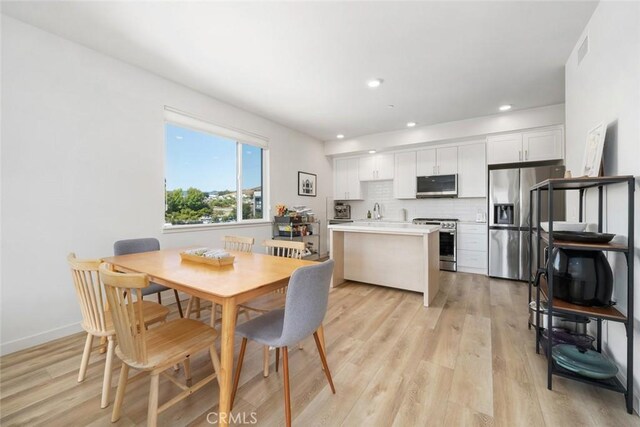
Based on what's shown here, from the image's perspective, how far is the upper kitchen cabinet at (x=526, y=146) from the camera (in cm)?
392

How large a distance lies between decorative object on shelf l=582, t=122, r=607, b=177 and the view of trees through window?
152 inches

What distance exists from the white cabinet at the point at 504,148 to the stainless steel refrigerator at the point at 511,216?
282 mm

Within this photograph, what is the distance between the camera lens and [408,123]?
4648 mm

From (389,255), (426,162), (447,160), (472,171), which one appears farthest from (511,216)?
(389,255)

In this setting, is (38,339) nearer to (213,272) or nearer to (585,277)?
(213,272)

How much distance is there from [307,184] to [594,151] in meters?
4.13

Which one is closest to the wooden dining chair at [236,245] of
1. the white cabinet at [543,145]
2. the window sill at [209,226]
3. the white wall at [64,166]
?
the window sill at [209,226]

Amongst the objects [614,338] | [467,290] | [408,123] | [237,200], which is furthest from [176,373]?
[408,123]

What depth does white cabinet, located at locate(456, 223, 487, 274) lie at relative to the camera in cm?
445

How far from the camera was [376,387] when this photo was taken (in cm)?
171

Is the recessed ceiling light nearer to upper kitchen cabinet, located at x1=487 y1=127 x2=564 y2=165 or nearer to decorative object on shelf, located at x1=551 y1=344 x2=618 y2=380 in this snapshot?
upper kitchen cabinet, located at x1=487 y1=127 x2=564 y2=165

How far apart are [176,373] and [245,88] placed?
120 inches

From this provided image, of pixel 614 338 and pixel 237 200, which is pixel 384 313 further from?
pixel 237 200

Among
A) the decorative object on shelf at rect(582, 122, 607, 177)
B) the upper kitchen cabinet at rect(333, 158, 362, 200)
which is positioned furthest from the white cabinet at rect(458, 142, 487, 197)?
the decorative object on shelf at rect(582, 122, 607, 177)
